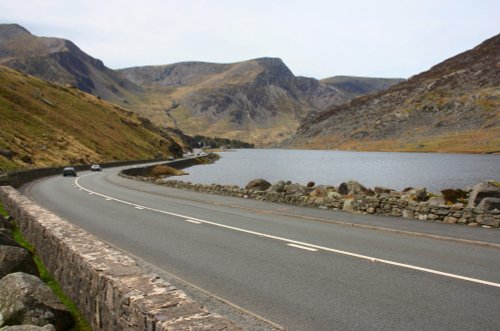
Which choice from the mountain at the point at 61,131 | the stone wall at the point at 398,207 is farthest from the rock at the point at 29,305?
the mountain at the point at 61,131

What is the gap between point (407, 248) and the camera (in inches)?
478

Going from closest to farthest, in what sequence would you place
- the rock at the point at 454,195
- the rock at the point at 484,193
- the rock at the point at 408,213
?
the rock at the point at 408,213 → the rock at the point at 484,193 → the rock at the point at 454,195

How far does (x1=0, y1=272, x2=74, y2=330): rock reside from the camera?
6.00 m

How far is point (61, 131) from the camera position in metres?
97.1

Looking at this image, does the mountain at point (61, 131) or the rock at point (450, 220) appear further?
the mountain at point (61, 131)

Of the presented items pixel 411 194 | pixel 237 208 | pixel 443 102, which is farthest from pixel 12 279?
pixel 443 102

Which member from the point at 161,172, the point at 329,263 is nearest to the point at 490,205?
the point at 329,263

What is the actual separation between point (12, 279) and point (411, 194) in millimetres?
22689

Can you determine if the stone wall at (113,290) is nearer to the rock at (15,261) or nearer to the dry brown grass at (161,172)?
the rock at (15,261)

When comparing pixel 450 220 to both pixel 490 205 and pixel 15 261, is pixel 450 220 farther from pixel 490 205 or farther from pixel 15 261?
pixel 15 261

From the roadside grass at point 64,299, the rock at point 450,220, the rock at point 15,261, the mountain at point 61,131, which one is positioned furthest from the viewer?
the mountain at point 61,131

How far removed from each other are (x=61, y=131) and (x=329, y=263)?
317 ft

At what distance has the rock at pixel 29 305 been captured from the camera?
6.00 m

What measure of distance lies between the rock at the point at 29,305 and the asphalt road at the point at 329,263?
9.58ft
